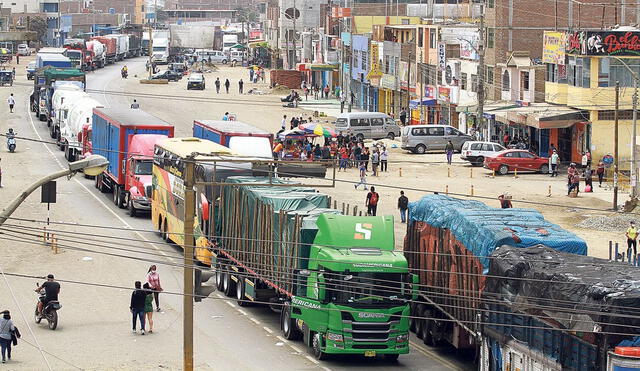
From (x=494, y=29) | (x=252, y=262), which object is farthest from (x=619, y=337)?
(x=494, y=29)

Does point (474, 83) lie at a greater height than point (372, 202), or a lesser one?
greater

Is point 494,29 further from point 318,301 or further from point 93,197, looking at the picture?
point 318,301

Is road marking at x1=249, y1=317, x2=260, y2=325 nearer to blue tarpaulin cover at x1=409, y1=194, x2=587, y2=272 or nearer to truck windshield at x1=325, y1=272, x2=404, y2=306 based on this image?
blue tarpaulin cover at x1=409, y1=194, x2=587, y2=272

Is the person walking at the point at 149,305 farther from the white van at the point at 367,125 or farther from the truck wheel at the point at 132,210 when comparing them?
the white van at the point at 367,125

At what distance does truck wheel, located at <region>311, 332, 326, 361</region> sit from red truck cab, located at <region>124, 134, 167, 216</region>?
66.9 feet

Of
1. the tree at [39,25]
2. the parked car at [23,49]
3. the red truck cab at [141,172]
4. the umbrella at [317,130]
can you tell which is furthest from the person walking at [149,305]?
the tree at [39,25]

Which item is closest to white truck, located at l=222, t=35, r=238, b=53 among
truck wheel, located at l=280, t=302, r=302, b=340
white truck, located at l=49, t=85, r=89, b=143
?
white truck, located at l=49, t=85, r=89, b=143

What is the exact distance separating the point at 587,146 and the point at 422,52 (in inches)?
1009

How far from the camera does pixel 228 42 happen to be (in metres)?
184

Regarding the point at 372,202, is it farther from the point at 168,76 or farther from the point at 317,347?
the point at 168,76

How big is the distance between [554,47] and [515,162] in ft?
25.0

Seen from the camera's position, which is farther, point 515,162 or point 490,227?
point 515,162

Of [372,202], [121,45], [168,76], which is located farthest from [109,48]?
Answer: [372,202]

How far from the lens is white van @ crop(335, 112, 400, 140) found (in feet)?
261
